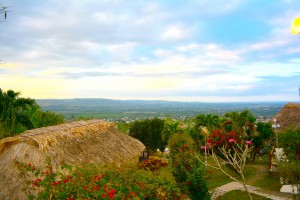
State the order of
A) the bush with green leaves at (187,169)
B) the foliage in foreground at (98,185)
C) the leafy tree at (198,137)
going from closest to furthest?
1. the foliage in foreground at (98,185)
2. the bush with green leaves at (187,169)
3. the leafy tree at (198,137)

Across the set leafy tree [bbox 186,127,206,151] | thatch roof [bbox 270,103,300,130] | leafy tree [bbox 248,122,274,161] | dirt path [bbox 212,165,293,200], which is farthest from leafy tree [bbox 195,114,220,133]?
dirt path [bbox 212,165,293,200]

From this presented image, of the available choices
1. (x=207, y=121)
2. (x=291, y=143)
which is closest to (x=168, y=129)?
(x=207, y=121)

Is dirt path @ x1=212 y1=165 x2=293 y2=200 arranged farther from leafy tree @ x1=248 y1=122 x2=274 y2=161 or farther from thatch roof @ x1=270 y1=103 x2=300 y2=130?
thatch roof @ x1=270 y1=103 x2=300 y2=130

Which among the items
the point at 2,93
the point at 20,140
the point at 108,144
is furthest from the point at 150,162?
the point at 2,93

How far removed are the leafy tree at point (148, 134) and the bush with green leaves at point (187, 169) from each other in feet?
66.6

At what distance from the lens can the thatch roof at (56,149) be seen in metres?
12.3

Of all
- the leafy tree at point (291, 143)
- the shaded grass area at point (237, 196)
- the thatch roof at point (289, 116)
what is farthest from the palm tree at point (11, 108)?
the thatch roof at point (289, 116)

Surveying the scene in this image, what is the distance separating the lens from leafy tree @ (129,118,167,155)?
35.2 m

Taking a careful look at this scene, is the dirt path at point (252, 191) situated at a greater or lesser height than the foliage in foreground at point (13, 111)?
lesser

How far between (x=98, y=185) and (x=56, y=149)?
238 inches

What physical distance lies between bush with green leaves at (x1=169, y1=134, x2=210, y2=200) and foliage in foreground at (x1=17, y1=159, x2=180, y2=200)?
1540 mm

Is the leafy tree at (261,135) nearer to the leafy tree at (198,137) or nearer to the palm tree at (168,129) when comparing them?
the leafy tree at (198,137)

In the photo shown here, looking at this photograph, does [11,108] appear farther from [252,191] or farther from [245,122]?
[245,122]

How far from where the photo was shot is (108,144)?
19734mm
